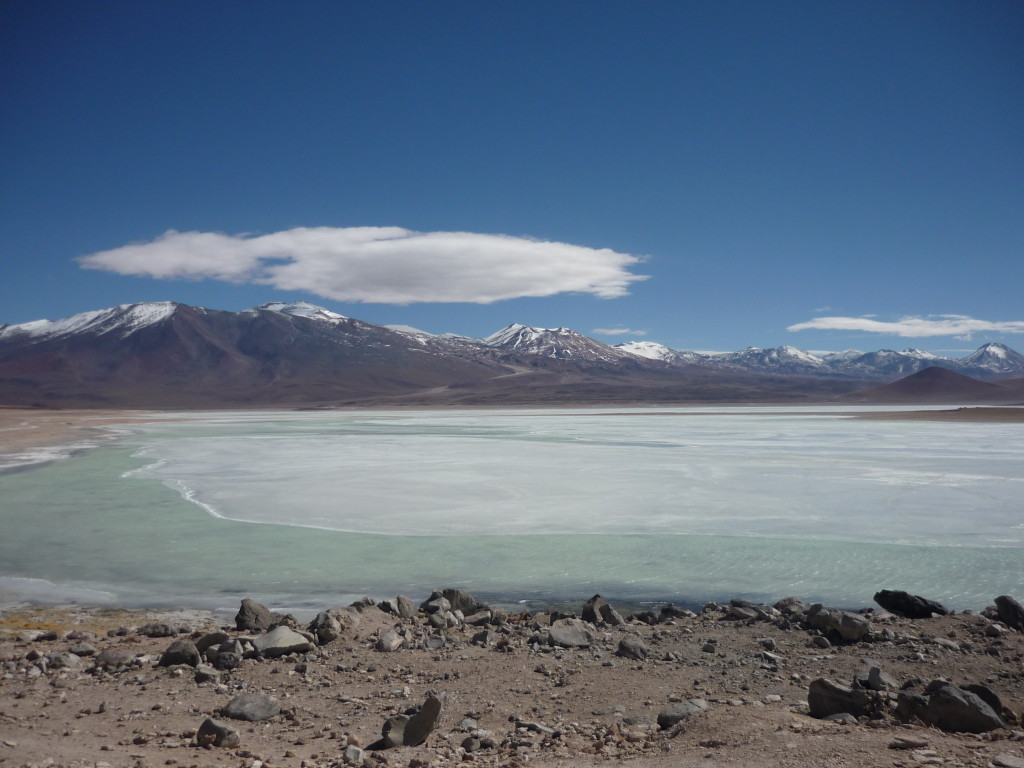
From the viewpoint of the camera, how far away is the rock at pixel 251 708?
510cm

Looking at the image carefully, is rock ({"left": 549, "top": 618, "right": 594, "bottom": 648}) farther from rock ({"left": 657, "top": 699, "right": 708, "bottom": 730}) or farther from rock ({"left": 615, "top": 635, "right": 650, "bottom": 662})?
rock ({"left": 657, "top": 699, "right": 708, "bottom": 730})

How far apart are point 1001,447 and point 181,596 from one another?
3224 cm

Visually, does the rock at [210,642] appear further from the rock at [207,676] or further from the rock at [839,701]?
the rock at [839,701]

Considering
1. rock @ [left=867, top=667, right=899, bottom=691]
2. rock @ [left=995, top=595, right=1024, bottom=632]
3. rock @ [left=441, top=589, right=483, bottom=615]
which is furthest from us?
rock @ [left=441, top=589, right=483, bottom=615]

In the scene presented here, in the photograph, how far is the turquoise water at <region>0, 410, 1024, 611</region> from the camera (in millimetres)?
9703

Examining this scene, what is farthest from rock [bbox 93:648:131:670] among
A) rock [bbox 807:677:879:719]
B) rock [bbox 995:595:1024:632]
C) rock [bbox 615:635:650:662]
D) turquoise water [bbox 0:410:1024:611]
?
rock [bbox 995:595:1024:632]

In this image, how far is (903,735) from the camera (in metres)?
4.34

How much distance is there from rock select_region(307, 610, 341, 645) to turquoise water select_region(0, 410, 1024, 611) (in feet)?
6.29

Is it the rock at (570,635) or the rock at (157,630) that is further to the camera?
the rock at (157,630)

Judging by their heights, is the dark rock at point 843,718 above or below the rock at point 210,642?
above

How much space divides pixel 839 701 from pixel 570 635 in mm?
2542

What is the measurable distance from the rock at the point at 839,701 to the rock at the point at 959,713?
12.7 inches

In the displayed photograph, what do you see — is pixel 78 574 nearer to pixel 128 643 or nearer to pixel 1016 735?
pixel 128 643

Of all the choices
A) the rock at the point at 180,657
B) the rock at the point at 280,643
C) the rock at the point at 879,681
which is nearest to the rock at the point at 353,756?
the rock at the point at 280,643
